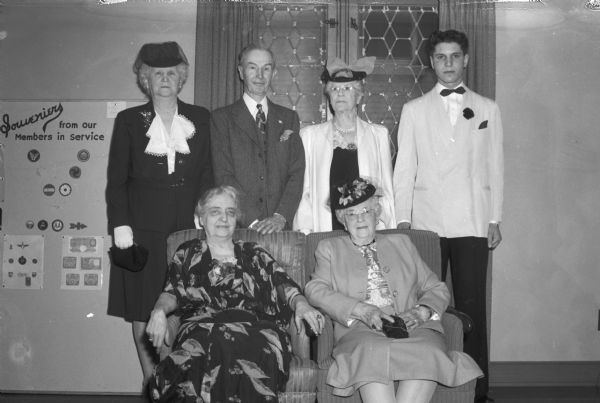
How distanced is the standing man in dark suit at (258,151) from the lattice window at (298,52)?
2.80 ft

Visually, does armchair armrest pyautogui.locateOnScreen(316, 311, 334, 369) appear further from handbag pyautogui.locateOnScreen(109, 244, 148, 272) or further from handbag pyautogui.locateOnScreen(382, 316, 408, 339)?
handbag pyautogui.locateOnScreen(109, 244, 148, 272)

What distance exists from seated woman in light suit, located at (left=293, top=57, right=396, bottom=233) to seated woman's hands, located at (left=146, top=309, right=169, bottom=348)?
3.94ft

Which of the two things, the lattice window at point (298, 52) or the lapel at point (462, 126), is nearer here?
the lapel at point (462, 126)

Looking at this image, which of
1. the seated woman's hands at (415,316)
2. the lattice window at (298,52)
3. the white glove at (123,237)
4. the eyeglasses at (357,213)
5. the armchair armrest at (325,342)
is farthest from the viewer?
the lattice window at (298,52)

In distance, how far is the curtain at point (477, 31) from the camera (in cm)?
441

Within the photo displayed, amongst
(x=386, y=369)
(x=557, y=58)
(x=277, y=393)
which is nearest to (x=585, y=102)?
(x=557, y=58)

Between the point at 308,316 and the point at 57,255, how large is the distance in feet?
7.54

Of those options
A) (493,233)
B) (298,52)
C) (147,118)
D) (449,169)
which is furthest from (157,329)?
(298,52)

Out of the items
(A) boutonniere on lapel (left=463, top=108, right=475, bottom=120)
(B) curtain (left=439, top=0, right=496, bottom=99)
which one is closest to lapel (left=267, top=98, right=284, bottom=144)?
(A) boutonniere on lapel (left=463, top=108, right=475, bottom=120)

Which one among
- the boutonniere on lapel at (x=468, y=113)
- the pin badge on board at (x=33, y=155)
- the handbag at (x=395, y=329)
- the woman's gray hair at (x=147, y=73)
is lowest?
the handbag at (x=395, y=329)

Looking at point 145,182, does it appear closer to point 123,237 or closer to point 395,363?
point 123,237

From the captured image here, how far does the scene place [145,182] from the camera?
11.5ft

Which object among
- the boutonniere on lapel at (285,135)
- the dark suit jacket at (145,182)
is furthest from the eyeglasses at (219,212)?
the boutonniere on lapel at (285,135)

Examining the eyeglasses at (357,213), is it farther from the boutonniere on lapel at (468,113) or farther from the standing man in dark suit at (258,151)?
the boutonniere on lapel at (468,113)
